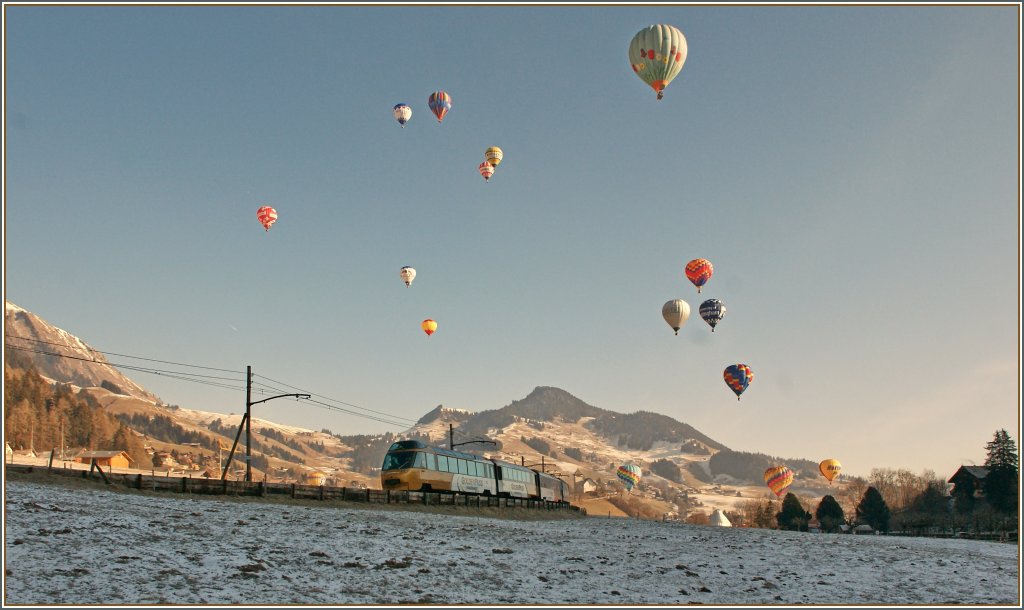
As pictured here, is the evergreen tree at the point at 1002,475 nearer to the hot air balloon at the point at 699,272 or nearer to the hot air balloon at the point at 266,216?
the hot air balloon at the point at 699,272

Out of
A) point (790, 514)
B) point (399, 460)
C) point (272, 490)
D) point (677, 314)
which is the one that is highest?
point (677, 314)

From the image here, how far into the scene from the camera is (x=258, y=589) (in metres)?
18.1

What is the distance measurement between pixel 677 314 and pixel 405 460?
3000cm

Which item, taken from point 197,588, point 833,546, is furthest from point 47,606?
point 833,546

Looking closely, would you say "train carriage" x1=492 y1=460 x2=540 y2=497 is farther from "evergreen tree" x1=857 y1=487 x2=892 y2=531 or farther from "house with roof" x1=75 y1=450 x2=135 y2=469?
"house with roof" x1=75 y1=450 x2=135 y2=469

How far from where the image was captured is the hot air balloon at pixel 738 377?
238 feet

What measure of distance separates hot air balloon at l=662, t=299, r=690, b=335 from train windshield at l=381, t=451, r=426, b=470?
28.4m

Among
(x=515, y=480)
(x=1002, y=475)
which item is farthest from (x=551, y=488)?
(x=1002, y=475)

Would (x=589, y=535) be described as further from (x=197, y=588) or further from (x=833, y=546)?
(x=197, y=588)

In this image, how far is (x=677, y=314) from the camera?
6938 cm

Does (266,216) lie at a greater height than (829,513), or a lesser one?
greater

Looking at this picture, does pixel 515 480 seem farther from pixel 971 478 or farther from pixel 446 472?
pixel 971 478

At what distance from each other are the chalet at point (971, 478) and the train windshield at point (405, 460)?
3281 inches

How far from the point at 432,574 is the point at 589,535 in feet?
50.5
